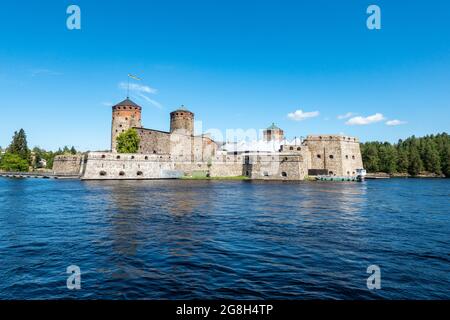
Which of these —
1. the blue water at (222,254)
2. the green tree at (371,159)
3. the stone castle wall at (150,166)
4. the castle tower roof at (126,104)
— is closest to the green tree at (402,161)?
the green tree at (371,159)

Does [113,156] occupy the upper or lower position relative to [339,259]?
upper

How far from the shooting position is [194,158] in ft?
208

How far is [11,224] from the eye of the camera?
1452 cm

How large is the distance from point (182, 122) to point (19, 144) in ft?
143

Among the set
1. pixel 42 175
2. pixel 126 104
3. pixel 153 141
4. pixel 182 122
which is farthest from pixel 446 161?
pixel 42 175

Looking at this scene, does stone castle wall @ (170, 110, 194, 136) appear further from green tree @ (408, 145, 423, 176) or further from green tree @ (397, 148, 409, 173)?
green tree @ (408, 145, 423, 176)

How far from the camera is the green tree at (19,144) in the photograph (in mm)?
74000

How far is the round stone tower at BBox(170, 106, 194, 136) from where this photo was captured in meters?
63.1

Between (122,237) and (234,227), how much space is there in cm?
502

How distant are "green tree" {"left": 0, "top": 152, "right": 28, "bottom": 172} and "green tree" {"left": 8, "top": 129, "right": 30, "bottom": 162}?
1.42 m

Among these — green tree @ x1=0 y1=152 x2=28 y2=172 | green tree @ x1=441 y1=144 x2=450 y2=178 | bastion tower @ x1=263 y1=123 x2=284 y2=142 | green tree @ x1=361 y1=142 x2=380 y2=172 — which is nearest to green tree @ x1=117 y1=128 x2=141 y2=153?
bastion tower @ x1=263 y1=123 x2=284 y2=142

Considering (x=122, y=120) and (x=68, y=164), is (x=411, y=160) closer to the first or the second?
(x=122, y=120)
